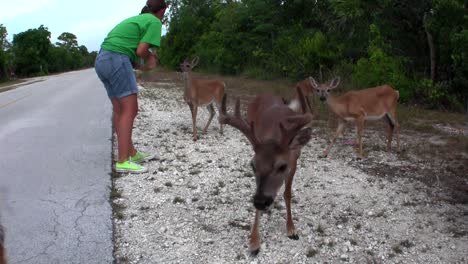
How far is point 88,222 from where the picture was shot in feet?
16.4

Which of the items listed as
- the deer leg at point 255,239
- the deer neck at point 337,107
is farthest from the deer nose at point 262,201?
the deer neck at point 337,107

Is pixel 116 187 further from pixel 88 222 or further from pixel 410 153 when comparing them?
pixel 410 153

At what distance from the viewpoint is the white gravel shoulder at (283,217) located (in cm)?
452

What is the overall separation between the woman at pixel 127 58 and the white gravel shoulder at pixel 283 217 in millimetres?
589

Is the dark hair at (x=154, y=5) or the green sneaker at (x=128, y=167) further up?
the dark hair at (x=154, y=5)

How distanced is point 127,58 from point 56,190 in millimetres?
2072

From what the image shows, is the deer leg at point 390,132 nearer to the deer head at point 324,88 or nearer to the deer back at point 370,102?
the deer back at point 370,102

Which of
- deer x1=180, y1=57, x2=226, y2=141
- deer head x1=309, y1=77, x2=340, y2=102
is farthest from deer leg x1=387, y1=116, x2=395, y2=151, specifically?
deer x1=180, y1=57, x2=226, y2=141

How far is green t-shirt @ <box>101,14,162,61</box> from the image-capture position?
21.4 feet

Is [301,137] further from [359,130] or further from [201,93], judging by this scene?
[201,93]

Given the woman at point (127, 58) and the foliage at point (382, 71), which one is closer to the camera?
the woman at point (127, 58)

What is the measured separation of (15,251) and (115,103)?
3065 mm

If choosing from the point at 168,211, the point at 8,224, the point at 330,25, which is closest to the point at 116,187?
the point at 168,211

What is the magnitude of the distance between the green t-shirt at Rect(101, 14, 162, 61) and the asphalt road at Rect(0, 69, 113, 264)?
1800mm
